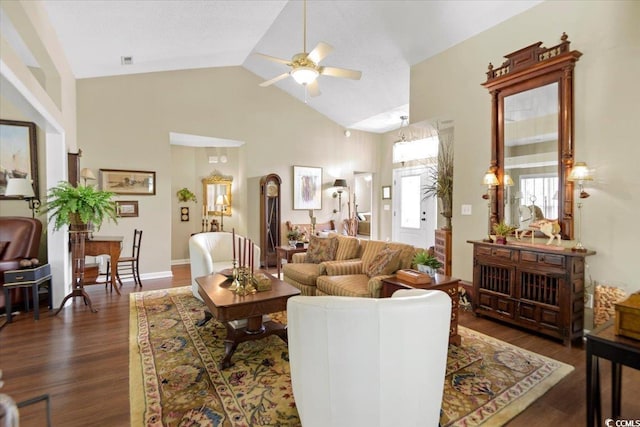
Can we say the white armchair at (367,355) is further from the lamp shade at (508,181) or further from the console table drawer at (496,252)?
the lamp shade at (508,181)

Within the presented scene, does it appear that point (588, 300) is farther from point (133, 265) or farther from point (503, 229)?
point (133, 265)

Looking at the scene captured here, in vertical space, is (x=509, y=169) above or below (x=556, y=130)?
below

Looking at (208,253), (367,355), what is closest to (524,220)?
(367,355)

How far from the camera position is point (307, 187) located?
7496 mm

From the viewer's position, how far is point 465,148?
438 centimetres

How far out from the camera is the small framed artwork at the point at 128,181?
17.9ft

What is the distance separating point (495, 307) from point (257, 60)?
18.5ft

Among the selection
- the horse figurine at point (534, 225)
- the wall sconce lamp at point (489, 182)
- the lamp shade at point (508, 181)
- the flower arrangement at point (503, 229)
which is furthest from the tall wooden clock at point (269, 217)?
the horse figurine at point (534, 225)

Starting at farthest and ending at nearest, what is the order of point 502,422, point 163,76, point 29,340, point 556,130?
1. point 163,76
2. point 556,130
3. point 29,340
4. point 502,422

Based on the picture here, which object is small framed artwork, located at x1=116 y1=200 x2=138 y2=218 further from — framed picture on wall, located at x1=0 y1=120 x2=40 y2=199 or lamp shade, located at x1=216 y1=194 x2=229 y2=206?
lamp shade, located at x1=216 y1=194 x2=229 y2=206

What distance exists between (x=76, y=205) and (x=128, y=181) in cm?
193

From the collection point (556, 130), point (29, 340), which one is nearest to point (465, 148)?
point (556, 130)

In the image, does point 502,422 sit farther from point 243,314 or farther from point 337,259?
point 337,259

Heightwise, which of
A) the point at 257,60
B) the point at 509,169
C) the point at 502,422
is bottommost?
the point at 502,422
